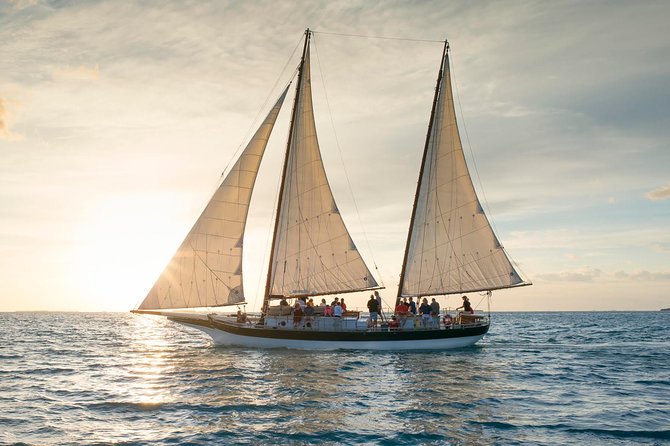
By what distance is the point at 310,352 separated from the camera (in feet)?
124

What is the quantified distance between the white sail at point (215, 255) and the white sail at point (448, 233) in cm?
1282

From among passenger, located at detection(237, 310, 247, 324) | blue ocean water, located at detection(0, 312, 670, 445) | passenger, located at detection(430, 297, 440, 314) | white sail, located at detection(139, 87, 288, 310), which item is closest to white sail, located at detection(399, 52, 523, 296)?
passenger, located at detection(430, 297, 440, 314)

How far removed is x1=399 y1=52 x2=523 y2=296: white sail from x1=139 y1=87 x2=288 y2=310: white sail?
12.8m

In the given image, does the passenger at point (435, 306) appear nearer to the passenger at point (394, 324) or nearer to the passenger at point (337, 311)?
the passenger at point (394, 324)

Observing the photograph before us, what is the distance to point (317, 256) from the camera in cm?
4034

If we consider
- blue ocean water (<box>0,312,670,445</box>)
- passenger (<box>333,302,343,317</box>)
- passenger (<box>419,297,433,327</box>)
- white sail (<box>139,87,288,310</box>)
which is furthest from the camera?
passenger (<box>419,297,433,327</box>)

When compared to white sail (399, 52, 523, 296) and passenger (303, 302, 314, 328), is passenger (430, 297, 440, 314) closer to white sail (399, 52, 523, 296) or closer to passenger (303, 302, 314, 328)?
white sail (399, 52, 523, 296)

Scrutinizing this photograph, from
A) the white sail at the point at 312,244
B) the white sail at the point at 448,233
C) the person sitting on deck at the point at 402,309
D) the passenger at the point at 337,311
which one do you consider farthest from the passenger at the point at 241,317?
the white sail at the point at 448,233

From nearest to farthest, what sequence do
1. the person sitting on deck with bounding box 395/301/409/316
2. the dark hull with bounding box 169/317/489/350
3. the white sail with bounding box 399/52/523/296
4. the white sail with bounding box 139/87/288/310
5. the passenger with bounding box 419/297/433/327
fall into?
the white sail with bounding box 139/87/288/310, the dark hull with bounding box 169/317/489/350, the passenger with bounding box 419/297/433/327, the person sitting on deck with bounding box 395/301/409/316, the white sail with bounding box 399/52/523/296

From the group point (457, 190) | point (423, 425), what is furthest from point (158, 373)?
point (457, 190)

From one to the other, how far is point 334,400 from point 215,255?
17.3 metres

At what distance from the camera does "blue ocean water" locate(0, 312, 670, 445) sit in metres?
17.1

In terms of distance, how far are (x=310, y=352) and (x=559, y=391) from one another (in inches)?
672

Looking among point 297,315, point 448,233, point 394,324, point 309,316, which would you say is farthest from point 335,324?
point 448,233
